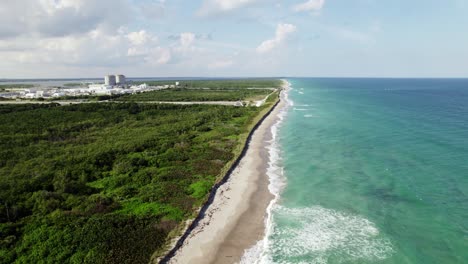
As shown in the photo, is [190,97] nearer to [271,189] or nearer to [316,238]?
[271,189]

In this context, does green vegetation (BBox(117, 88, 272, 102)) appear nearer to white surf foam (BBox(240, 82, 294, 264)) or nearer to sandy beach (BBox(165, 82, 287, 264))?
white surf foam (BBox(240, 82, 294, 264))

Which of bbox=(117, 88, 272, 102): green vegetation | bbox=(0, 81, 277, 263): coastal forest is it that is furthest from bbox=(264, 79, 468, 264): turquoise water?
bbox=(117, 88, 272, 102): green vegetation

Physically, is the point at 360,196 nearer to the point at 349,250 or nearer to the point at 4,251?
the point at 349,250

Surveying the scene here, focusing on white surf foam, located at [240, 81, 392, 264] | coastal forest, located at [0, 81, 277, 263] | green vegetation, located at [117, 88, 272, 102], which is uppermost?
green vegetation, located at [117, 88, 272, 102]

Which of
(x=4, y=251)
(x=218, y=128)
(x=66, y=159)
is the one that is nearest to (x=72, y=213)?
(x=4, y=251)

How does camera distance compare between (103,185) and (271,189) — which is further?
(271,189)

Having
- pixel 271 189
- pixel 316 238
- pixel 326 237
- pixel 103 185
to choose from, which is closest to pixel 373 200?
pixel 326 237
